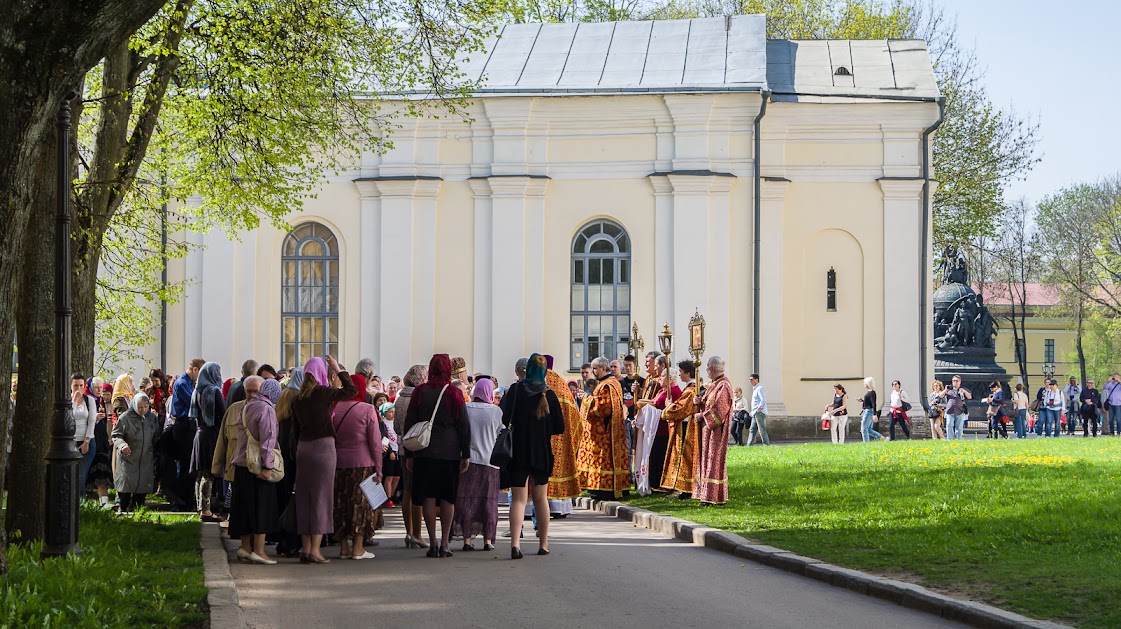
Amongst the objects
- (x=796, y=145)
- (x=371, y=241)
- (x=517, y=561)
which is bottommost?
(x=517, y=561)

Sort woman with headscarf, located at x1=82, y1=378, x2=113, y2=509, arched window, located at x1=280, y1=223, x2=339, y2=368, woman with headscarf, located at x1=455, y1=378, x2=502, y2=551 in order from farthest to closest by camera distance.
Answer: arched window, located at x1=280, y1=223, x2=339, y2=368 → woman with headscarf, located at x1=82, y1=378, x2=113, y2=509 → woman with headscarf, located at x1=455, y1=378, x2=502, y2=551

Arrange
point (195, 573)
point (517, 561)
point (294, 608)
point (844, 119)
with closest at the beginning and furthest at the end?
point (294, 608), point (195, 573), point (517, 561), point (844, 119)

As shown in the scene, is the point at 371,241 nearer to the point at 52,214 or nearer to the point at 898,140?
the point at 898,140

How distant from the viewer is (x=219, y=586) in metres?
9.66

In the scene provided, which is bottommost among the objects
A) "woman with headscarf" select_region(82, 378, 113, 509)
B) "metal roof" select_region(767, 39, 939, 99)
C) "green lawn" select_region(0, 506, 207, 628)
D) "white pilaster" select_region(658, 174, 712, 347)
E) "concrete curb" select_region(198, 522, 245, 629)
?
"concrete curb" select_region(198, 522, 245, 629)

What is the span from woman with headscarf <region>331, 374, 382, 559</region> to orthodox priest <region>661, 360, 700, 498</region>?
16.6 feet

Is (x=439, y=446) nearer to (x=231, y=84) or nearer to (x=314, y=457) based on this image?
(x=314, y=457)

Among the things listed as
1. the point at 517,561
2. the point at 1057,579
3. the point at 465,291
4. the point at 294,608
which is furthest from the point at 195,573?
the point at 465,291

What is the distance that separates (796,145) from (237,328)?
13600 millimetres

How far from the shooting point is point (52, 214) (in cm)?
1165

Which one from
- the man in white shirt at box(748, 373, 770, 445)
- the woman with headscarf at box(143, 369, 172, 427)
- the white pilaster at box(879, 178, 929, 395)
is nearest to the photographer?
the woman with headscarf at box(143, 369, 172, 427)

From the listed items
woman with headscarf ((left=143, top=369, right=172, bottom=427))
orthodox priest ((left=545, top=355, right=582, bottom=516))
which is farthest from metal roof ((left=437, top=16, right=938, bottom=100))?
orthodox priest ((left=545, top=355, right=582, bottom=516))

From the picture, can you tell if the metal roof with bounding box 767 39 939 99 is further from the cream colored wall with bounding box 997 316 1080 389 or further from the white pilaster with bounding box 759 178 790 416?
the cream colored wall with bounding box 997 316 1080 389

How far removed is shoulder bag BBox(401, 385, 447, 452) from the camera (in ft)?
38.7
